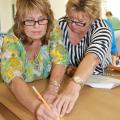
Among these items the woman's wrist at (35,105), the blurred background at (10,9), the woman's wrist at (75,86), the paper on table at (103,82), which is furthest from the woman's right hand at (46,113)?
the blurred background at (10,9)

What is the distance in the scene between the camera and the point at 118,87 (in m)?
1.14

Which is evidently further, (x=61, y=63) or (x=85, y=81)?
(x=61, y=63)

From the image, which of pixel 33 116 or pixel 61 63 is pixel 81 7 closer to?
pixel 61 63

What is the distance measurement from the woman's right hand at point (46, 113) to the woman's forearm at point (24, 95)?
38 millimetres

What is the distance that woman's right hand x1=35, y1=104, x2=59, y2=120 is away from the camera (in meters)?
0.84

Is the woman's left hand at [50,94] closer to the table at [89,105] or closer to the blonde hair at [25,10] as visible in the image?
the table at [89,105]

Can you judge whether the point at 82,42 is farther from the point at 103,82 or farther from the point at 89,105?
the point at 89,105

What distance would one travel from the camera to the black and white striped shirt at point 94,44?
120cm

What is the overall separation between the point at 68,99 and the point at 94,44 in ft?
1.15

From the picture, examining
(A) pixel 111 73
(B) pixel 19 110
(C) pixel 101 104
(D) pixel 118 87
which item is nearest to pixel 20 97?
(B) pixel 19 110

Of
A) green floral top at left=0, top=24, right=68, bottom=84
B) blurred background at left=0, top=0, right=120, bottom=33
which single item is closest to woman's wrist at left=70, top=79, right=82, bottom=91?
green floral top at left=0, top=24, right=68, bottom=84

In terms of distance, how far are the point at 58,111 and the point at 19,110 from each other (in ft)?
0.50

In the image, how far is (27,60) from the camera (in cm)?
122

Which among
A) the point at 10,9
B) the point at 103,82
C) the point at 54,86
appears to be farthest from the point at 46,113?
the point at 10,9
